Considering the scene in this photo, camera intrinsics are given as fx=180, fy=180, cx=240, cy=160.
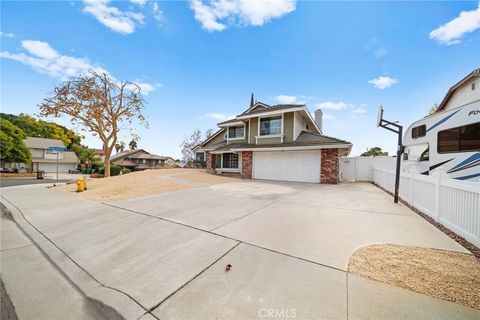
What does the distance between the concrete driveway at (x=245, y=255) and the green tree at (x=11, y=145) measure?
92.0 ft

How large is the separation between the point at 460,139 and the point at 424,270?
7.93 m

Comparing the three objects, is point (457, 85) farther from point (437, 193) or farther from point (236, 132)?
point (236, 132)

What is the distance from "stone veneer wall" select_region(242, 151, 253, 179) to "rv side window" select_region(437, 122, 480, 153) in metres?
10.6

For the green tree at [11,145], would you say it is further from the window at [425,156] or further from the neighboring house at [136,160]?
the window at [425,156]

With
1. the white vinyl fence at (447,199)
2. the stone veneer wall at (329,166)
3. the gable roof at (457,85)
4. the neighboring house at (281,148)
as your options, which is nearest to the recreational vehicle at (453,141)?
the white vinyl fence at (447,199)

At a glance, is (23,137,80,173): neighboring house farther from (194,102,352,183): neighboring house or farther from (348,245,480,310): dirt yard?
(348,245,480,310): dirt yard

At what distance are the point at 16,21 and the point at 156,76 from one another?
23.2 feet

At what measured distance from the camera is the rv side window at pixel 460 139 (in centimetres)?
652

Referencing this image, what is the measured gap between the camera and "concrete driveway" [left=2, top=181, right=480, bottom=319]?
6.14 ft

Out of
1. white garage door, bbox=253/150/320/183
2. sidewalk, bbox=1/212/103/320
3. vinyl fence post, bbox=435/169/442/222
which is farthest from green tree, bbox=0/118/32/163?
vinyl fence post, bbox=435/169/442/222

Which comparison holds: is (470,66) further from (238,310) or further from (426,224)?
(238,310)

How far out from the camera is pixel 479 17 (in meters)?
7.16

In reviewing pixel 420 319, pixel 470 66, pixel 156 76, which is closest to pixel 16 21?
pixel 156 76

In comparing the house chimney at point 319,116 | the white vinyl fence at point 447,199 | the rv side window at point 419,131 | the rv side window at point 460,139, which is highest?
the house chimney at point 319,116
